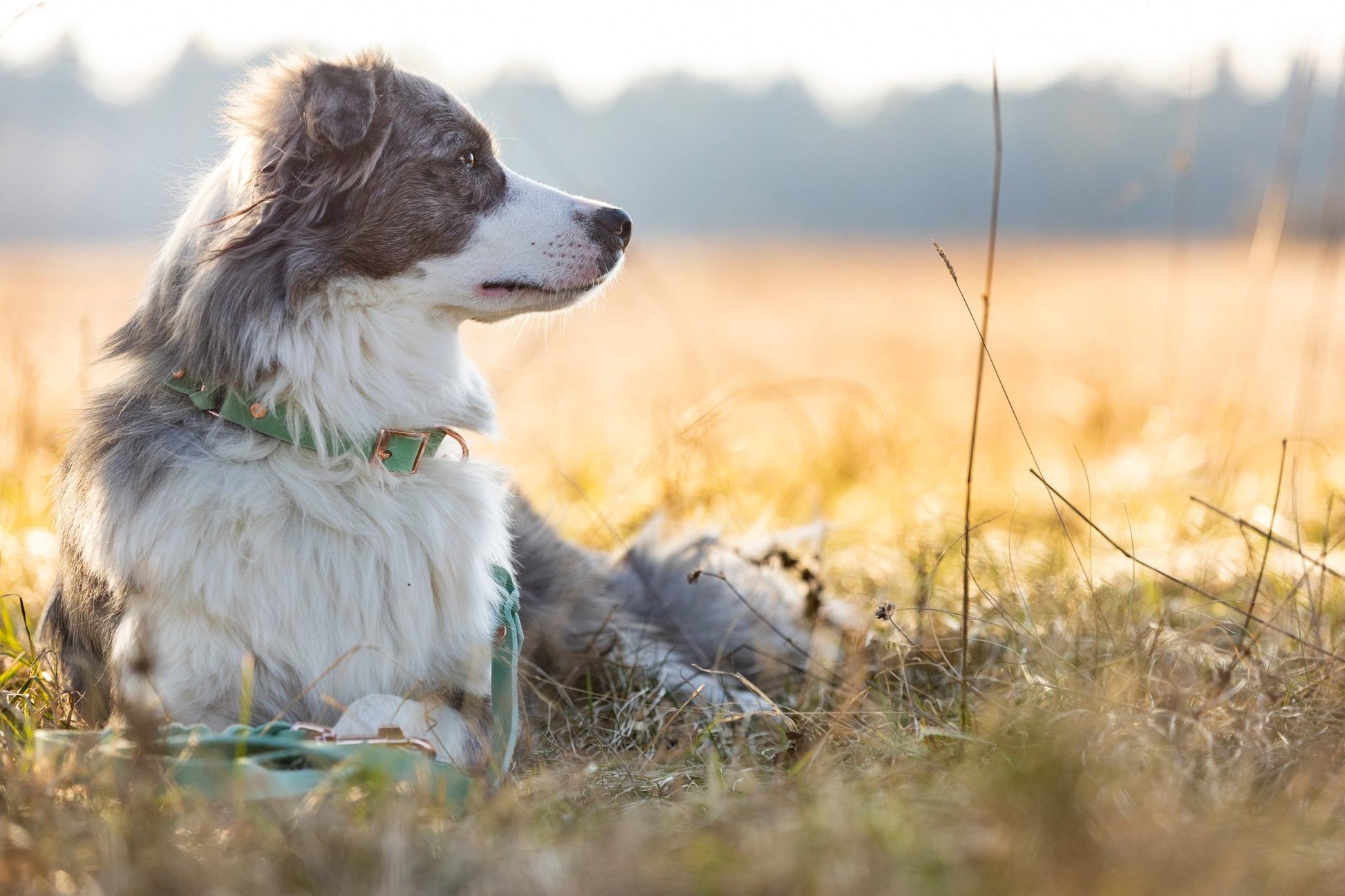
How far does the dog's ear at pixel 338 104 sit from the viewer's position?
268 cm

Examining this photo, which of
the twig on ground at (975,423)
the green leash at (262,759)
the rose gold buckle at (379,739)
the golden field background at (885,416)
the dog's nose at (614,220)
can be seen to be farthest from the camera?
the golden field background at (885,416)

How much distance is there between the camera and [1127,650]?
2676mm

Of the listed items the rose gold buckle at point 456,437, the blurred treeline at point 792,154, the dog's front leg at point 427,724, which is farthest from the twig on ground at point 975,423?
the blurred treeline at point 792,154

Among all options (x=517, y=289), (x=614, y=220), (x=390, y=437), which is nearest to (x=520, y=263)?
(x=517, y=289)

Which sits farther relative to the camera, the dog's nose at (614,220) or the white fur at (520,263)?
the dog's nose at (614,220)

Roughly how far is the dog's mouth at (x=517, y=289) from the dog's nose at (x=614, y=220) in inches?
7.0

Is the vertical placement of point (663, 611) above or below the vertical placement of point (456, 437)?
below

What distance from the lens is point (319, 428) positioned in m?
2.54

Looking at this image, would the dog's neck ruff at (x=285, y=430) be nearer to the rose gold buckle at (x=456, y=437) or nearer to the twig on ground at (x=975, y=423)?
the rose gold buckle at (x=456, y=437)

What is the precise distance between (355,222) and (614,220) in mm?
697

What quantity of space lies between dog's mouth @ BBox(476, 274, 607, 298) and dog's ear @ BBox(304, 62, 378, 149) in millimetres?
480

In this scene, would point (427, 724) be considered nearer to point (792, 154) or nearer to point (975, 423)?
point (975, 423)

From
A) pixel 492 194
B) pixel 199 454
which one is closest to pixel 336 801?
pixel 199 454

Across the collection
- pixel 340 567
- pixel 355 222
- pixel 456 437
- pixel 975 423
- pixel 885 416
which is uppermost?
pixel 355 222
